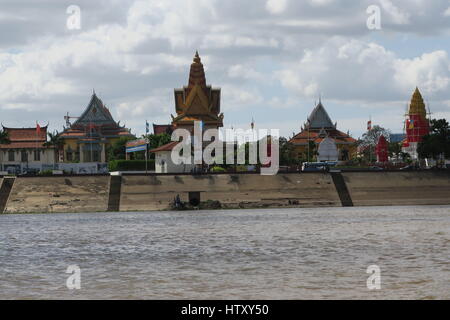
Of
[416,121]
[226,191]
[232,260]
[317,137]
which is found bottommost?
[232,260]

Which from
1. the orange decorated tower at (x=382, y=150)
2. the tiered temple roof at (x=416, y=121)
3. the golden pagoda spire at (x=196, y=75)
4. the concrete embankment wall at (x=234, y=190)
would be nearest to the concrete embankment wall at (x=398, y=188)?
the concrete embankment wall at (x=234, y=190)

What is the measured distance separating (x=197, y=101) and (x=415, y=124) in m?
48.1

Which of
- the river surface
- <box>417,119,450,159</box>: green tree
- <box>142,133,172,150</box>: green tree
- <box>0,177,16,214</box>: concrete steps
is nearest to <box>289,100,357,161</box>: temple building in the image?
<box>142,133,172,150</box>: green tree

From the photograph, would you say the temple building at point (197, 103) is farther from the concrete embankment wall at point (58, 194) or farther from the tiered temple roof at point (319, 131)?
the concrete embankment wall at point (58, 194)

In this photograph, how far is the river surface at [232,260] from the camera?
29.1 meters

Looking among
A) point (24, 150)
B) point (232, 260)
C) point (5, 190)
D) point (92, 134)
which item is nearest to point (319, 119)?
point (92, 134)

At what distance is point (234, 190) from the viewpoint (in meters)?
100

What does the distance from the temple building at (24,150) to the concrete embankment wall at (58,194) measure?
6025cm

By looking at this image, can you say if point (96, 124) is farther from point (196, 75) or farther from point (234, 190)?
point (234, 190)

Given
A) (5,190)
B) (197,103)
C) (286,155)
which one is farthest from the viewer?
(286,155)

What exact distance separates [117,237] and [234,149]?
7500 cm

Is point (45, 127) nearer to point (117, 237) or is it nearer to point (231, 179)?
point (231, 179)

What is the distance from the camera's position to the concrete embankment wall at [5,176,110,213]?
96.2m
